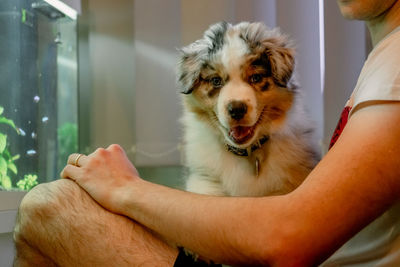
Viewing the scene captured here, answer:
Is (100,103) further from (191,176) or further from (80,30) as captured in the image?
(191,176)

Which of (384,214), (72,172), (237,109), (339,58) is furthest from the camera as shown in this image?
(339,58)

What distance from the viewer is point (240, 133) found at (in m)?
1.60

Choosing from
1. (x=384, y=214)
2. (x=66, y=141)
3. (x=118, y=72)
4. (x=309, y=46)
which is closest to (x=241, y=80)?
(x=384, y=214)

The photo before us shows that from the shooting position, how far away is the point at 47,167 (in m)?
3.05

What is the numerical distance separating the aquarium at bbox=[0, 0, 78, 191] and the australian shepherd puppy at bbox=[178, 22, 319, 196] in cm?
136

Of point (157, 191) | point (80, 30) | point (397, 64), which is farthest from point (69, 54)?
point (397, 64)

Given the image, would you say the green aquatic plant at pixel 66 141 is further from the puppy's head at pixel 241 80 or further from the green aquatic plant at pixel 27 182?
the puppy's head at pixel 241 80

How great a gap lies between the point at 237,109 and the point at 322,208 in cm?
70

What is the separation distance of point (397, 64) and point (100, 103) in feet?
8.66

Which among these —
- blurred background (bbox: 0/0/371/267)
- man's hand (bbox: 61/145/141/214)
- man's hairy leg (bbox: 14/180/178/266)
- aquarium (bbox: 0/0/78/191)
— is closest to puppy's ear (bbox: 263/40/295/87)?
man's hand (bbox: 61/145/141/214)

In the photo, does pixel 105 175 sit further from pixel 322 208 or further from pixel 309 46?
pixel 309 46

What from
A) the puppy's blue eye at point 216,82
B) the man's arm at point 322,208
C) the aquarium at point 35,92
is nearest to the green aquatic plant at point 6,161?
the aquarium at point 35,92

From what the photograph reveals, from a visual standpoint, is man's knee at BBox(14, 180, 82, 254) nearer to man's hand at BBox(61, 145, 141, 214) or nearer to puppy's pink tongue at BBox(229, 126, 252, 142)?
man's hand at BBox(61, 145, 141, 214)

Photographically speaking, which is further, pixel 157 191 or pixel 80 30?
pixel 80 30
